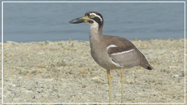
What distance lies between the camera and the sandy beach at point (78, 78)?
9695 millimetres

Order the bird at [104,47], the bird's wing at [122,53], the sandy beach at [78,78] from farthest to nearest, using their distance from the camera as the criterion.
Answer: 1. the sandy beach at [78,78]
2. the bird's wing at [122,53]
3. the bird at [104,47]

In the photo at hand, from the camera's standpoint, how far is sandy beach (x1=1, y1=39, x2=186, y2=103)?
31.8 ft

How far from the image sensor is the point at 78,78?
1178 cm

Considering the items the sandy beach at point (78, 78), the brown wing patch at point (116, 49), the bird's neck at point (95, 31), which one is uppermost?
the bird's neck at point (95, 31)

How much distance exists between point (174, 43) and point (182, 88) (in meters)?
8.24

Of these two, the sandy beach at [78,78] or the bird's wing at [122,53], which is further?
the sandy beach at [78,78]

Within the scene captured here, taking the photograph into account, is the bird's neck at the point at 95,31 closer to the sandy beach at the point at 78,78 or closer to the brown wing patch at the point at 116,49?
the brown wing patch at the point at 116,49

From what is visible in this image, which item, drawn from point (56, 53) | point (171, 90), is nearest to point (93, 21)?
point (171, 90)

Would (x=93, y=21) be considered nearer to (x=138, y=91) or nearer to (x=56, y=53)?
(x=138, y=91)

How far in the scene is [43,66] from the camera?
522 inches

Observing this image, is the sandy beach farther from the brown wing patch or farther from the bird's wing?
the brown wing patch

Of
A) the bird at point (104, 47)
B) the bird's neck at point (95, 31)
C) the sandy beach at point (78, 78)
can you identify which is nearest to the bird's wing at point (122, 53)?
the bird at point (104, 47)

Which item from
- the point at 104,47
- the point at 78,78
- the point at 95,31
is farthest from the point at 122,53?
the point at 78,78

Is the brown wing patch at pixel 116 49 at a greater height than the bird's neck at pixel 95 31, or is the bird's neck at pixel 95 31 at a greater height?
the bird's neck at pixel 95 31
